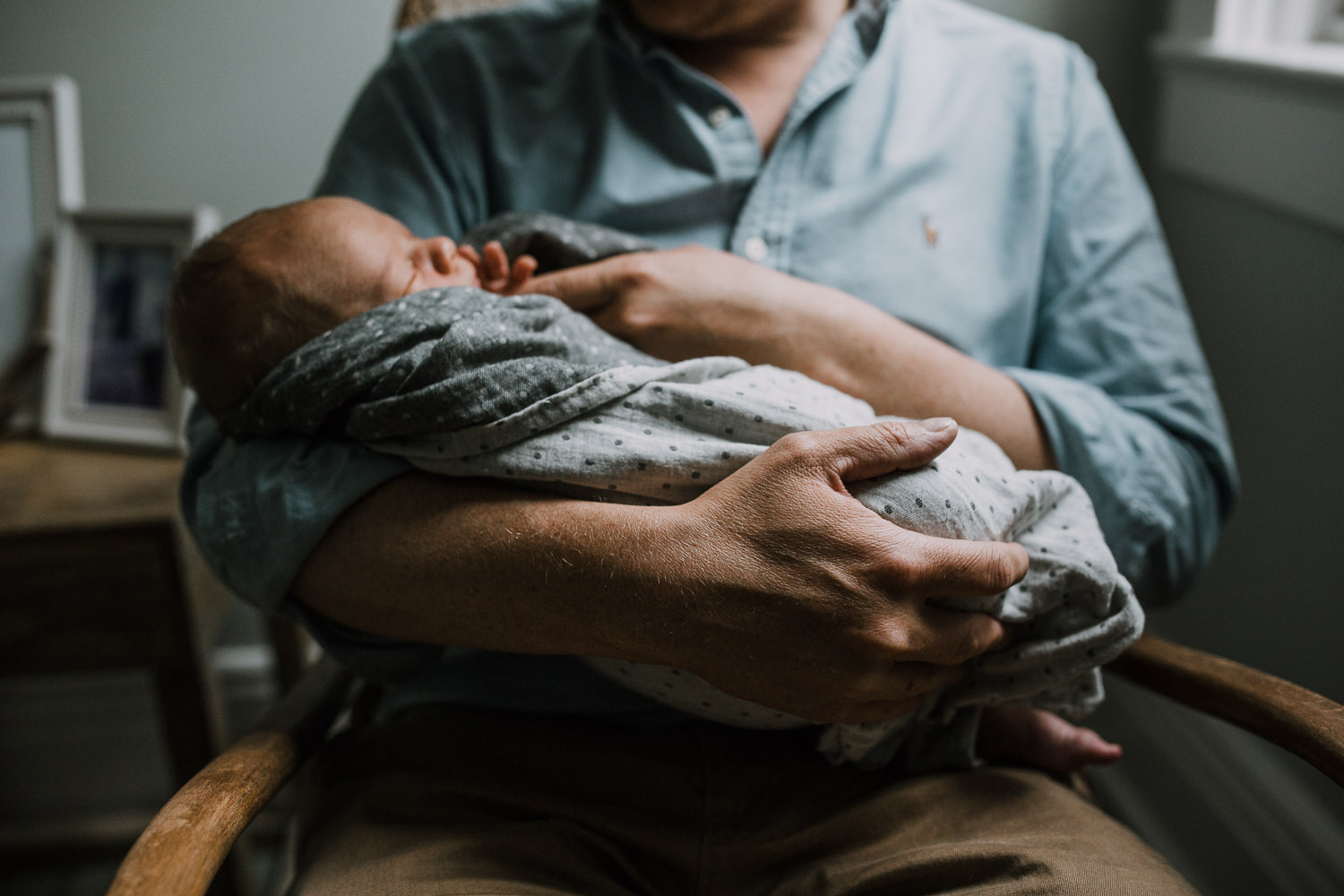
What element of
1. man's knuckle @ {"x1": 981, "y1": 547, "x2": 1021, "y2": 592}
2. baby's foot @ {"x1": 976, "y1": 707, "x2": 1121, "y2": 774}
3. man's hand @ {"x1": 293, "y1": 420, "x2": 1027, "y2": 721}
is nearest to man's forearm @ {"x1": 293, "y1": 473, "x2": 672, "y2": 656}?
man's hand @ {"x1": 293, "y1": 420, "x2": 1027, "y2": 721}

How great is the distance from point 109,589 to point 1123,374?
1.27m

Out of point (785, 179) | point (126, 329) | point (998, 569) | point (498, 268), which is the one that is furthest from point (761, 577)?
point (126, 329)

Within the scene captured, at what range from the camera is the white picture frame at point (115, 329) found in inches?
57.0

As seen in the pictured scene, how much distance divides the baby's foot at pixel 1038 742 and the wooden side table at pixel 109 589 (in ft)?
3.37

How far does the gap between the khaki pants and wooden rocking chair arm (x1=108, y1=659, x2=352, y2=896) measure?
69 mm

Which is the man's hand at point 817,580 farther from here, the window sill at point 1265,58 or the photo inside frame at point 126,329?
the photo inside frame at point 126,329

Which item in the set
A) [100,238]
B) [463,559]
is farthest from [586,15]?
[100,238]

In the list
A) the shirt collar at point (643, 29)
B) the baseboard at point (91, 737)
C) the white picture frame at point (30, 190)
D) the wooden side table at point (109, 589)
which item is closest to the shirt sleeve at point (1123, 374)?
the shirt collar at point (643, 29)

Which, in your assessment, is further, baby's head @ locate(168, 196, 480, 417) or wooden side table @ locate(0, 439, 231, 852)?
wooden side table @ locate(0, 439, 231, 852)

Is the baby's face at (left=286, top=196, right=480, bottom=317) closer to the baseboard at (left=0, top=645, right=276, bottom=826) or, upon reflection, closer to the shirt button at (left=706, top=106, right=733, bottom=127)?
the shirt button at (left=706, top=106, right=733, bottom=127)

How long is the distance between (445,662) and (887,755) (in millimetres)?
449

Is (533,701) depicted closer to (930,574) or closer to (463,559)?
(463,559)

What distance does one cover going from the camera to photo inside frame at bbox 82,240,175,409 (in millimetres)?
1472

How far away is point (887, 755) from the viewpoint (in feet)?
2.75
